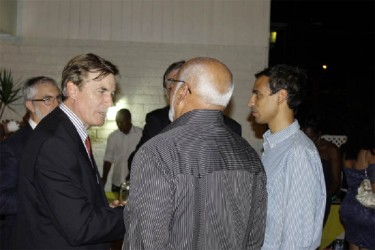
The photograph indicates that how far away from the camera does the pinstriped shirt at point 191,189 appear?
5.63 ft

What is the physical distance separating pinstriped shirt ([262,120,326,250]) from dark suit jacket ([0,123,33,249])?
Answer: 1440 millimetres

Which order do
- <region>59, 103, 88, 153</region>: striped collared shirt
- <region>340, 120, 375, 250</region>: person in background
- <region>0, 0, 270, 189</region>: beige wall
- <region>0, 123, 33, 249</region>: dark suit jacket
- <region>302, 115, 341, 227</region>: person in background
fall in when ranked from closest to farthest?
<region>59, 103, 88, 153</region>: striped collared shirt → <region>0, 123, 33, 249</region>: dark suit jacket → <region>340, 120, 375, 250</region>: person in background → <region>302, 115, 341, 227</region>: person in background → <region>0, 0, 270, 189</region>: beige wall

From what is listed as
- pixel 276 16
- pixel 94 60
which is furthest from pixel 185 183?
pixel 276 16

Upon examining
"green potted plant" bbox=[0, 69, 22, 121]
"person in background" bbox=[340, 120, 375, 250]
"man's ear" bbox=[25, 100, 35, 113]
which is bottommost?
"person in background" bbox=[340, 120, 375, 250]

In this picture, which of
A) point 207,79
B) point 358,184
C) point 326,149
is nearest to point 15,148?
point 207,79

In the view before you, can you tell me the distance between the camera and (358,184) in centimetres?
434

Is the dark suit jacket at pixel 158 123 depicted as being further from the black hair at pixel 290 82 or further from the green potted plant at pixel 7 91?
the green potted plant at pixel 7 91

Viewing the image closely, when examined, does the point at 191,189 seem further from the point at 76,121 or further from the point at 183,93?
the point at 76,121

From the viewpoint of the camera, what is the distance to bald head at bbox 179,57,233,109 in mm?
1879

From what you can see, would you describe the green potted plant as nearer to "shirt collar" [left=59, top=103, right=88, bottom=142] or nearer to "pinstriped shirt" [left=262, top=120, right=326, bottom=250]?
"shirt collar" [left=59, top=103, right=88, bottom=142]

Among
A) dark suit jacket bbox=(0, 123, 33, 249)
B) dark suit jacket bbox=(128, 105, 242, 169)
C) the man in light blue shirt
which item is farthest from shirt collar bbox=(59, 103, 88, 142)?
dark suit jacket bbox=(128, 105, 242, 169)

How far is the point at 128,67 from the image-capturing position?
8.32 m

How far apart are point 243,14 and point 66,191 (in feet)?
22.8

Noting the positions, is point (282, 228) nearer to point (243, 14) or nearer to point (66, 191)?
point (66, 191)
